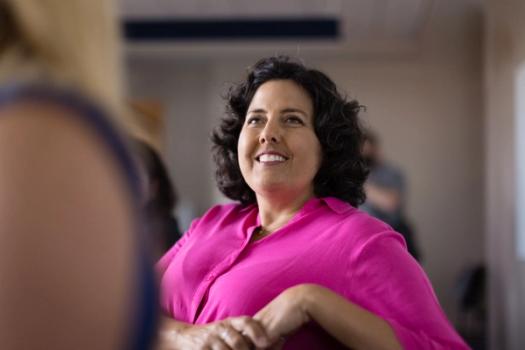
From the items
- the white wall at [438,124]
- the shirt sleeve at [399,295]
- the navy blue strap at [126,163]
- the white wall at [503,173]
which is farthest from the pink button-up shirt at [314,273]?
the white wall at [438,124]

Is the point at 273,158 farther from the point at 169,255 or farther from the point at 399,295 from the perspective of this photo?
the point at 399,295

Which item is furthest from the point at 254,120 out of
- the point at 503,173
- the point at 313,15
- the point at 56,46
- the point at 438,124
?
the point at 438,124

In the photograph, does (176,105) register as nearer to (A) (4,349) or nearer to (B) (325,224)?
(B) (325,224)

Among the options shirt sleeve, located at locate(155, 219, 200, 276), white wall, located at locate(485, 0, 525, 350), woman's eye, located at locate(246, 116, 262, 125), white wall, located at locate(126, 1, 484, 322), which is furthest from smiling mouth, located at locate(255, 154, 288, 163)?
white wall, located at locate(126, 1, 484, 322)

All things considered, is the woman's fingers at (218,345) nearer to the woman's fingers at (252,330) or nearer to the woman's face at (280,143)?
the woman's fingers at (252,330)

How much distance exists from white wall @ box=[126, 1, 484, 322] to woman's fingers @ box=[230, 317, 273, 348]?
4.96 meters

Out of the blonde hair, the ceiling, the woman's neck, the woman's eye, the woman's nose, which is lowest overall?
the woman's neck

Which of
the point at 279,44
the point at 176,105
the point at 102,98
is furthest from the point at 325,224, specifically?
the point at 176,105

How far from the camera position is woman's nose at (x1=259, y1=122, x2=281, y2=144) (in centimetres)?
178

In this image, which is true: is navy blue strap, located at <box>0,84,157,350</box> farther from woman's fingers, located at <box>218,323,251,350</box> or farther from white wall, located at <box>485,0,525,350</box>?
white wall, located at <box>485,0,525,350</box>

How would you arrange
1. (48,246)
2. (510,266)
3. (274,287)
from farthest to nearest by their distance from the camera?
(510,266) → (274,287) → (48,246)

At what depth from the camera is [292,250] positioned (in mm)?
1599

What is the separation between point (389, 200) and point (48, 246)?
4.82m

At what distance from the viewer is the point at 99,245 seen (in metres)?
0.56
